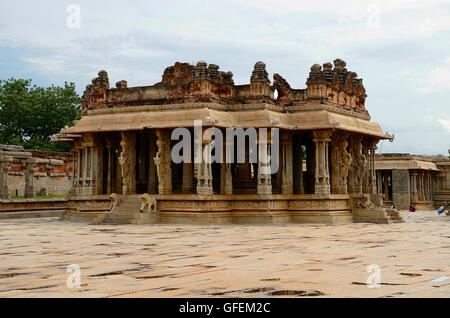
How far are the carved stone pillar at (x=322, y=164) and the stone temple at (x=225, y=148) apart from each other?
4 centimetres

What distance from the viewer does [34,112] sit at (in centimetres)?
5459

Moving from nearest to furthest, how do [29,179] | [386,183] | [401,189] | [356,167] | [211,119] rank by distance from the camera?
1. [211,119]
2. [356,167]
3. [29,179]
4. [401,189]
5. [386,183]

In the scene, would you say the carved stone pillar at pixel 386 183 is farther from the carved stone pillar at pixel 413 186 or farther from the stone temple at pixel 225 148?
the stone temple at pixel 225 148

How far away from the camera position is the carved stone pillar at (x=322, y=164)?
24.2 metres

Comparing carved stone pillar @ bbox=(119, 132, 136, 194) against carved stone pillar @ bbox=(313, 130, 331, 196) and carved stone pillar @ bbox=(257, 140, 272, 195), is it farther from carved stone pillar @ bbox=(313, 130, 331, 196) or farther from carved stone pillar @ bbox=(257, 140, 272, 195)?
carved stone pillar @ bbox=(313, 130, 331, 196)

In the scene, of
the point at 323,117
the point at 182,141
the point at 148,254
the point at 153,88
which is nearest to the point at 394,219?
the point at 323,117

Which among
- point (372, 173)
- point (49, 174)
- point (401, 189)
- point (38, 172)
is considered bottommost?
point (401, 189)

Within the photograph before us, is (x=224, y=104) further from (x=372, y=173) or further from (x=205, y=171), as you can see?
(x=372, y=173)

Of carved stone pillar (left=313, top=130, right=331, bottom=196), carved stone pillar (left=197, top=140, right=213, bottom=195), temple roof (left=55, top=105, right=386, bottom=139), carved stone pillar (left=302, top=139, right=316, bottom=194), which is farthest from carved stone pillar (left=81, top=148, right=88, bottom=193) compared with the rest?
carved stone pillar (left=313, top=130, right=331, bottom=196)

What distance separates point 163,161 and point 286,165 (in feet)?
16.4

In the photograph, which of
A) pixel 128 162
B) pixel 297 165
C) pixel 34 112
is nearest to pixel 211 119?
pixel 128 162

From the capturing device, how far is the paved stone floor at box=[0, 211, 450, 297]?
7.73 meters

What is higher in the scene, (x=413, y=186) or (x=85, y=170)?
(x=85, y=170)
